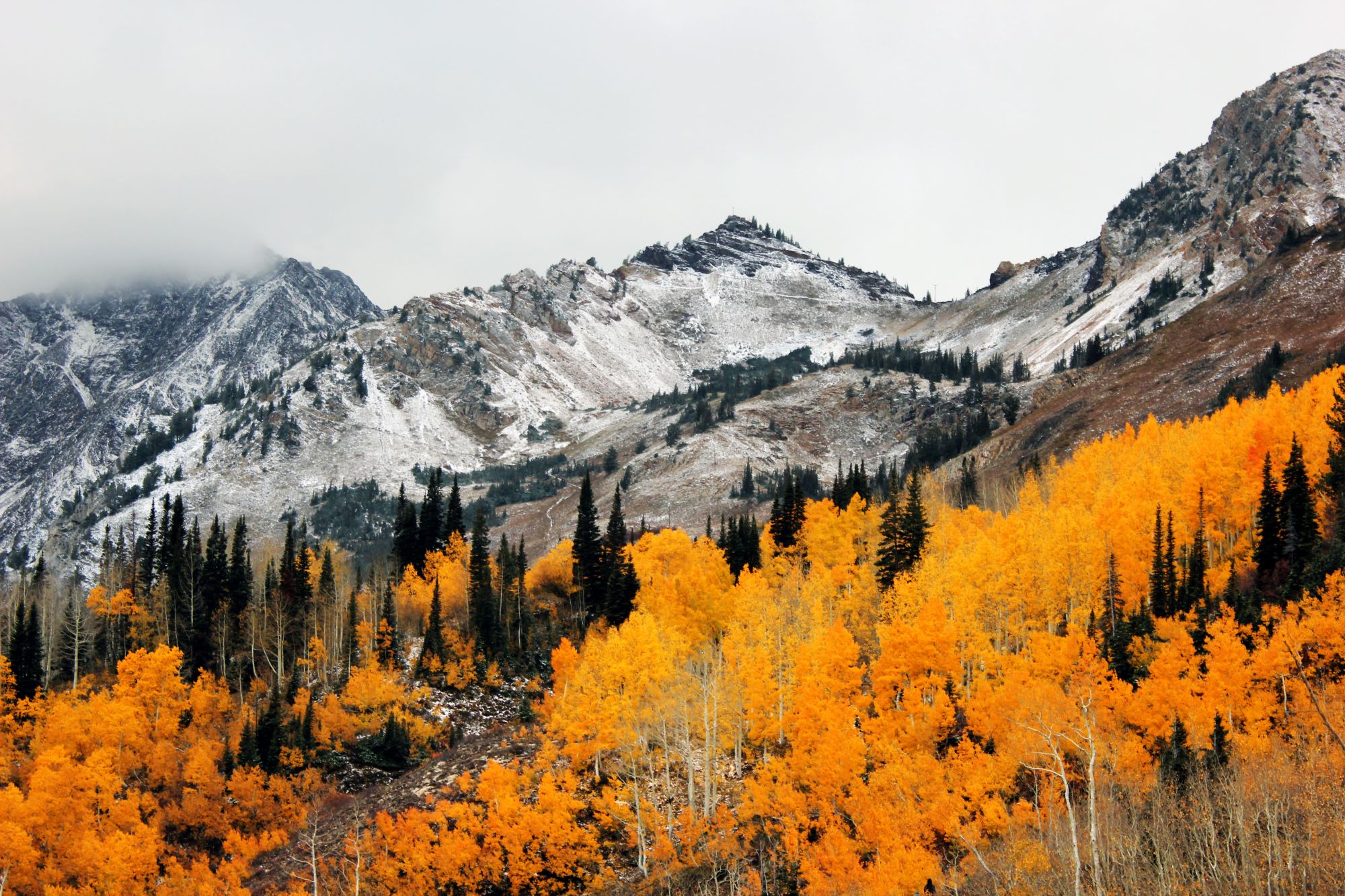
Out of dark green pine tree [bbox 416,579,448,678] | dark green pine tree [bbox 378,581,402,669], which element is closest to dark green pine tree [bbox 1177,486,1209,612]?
dark green pine tree [bbox 416,579,448,678]

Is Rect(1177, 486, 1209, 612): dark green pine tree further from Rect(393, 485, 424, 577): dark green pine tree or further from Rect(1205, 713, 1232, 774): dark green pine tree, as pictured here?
Rect(393, 485, 424, 577): dark green pine tree

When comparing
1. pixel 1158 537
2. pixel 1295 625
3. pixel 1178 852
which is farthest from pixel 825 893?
pixel 1158 537

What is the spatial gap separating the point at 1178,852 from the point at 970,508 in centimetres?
7639

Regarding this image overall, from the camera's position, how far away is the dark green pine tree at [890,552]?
80.6 m

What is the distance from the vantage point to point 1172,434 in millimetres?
107250

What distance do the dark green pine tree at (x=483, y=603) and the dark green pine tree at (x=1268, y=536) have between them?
6837 cm

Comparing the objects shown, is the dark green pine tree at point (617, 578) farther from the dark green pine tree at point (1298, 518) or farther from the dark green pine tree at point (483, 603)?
the dark green pine tree at point (1298, 518)

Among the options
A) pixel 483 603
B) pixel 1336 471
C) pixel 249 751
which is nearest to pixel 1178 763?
pixel 1336 471

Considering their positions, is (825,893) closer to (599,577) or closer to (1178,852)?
(1178,852)

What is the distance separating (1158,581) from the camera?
65812 millimetres

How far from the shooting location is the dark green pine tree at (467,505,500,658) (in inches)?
3575

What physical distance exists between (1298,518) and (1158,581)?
458 inches

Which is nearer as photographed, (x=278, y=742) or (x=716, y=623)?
(x=278, y=742)

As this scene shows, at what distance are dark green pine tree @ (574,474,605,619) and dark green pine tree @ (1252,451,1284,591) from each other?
60.8 m
